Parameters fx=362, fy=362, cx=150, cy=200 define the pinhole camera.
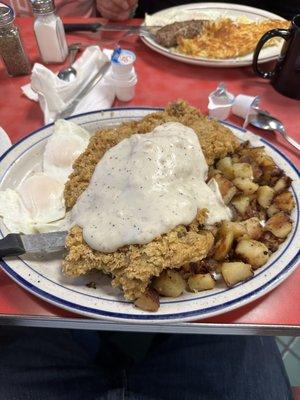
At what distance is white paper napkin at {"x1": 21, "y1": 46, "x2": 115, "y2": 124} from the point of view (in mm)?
2051

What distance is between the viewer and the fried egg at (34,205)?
149 cm

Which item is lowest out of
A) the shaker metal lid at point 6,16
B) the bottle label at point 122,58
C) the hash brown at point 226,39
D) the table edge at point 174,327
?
the table edge at point 174,327

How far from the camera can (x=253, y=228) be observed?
140 centimetres

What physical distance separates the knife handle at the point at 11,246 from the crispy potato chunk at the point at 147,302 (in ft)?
1.49

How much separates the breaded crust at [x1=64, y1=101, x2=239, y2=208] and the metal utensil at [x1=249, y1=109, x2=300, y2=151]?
29 centimetres

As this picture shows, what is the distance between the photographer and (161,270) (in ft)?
4.00

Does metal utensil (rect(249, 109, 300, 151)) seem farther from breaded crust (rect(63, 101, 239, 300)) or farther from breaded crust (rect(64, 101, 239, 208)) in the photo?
breaded crust (rect(63, 101, 239, 300))

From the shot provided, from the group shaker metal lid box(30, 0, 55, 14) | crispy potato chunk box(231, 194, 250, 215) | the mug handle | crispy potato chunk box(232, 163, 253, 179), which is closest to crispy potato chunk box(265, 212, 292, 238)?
crispy potato chunk box(231, 194, 250, 215)

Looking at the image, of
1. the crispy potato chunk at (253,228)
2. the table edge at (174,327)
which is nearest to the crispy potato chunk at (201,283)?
the table edge at (174,327)

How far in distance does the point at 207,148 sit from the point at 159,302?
2.36 ft

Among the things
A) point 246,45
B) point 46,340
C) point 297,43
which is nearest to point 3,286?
point 46,340

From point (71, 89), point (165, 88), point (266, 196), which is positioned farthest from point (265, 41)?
point (71, 89)

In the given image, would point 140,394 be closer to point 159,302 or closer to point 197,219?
point 159,302

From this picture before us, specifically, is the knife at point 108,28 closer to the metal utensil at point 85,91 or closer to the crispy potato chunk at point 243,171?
the metal utensil at point 85,91
